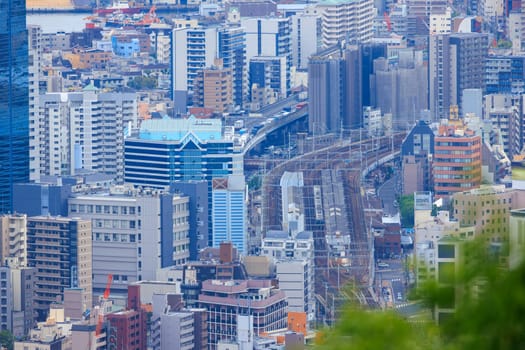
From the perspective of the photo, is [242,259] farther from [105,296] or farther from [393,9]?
[393,9]

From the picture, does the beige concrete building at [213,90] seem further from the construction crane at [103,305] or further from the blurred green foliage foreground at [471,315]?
the blurred green foliage foreground at [471,315]

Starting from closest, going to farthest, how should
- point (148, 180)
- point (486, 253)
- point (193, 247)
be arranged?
point (486, 253) → point (193, 247) → point (148, 180)

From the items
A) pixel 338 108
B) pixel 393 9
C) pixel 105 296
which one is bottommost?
pixel 105 296

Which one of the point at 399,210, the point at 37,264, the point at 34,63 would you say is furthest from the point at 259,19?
the point at 37,264

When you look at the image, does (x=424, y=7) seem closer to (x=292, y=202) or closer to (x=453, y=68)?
(x=453, y=68)

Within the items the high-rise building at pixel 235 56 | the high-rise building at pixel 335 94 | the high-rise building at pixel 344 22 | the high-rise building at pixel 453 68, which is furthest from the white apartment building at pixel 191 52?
the high-rise building at pixel 453 68
